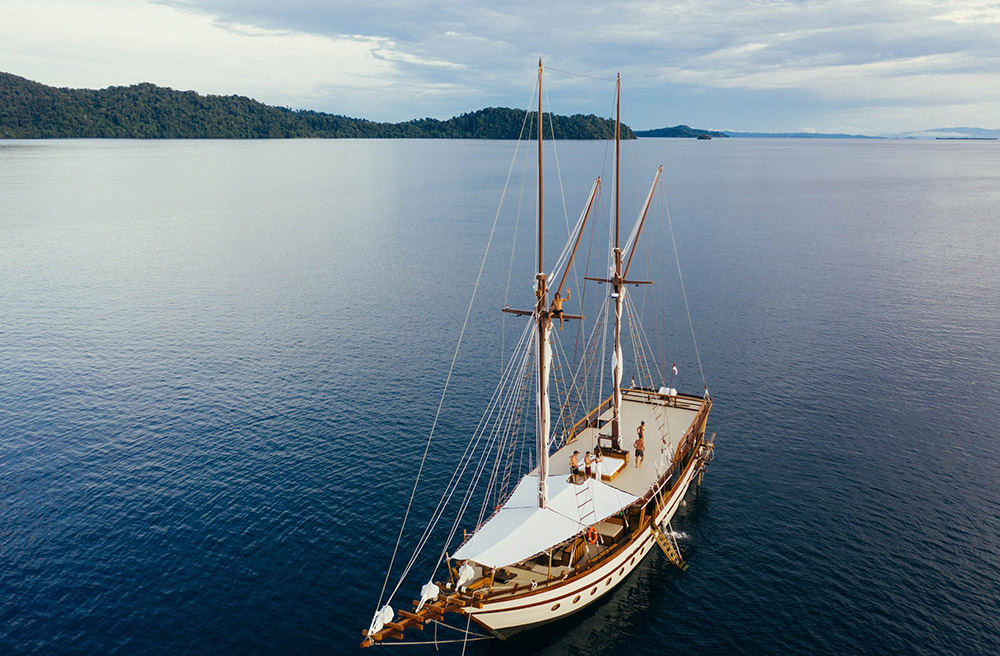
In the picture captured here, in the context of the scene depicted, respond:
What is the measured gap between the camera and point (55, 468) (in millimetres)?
66312

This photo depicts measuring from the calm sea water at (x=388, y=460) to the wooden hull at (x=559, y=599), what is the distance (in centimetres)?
152

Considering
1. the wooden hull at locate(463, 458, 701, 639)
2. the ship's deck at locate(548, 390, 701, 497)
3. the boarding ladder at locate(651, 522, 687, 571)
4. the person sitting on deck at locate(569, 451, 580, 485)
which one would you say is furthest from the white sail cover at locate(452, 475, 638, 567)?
the boarding ladder at locate(651, 522, 687, 571)

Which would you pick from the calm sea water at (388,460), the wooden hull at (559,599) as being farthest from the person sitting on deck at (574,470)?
the calm sea water at (388,460)

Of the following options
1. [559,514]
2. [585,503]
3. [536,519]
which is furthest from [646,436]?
[536,519]

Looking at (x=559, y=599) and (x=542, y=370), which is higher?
(x=542, y=370)

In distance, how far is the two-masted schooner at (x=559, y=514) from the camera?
42562 millimetres

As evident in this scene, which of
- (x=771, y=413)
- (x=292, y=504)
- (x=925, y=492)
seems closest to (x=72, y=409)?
(x=292, y=504)

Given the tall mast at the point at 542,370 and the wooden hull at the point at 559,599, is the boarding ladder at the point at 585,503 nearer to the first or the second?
the tall mast at the point at 542,370

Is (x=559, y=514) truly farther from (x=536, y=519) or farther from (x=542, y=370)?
(x=542, y=370)

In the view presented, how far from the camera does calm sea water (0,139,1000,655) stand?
46.5m

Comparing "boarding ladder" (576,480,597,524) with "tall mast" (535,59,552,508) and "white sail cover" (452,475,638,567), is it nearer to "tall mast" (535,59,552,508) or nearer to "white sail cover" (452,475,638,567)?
"white sail cover" (452,475,638,567)

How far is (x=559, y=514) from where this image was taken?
47719mm

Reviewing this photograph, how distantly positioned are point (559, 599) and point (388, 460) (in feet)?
93.5

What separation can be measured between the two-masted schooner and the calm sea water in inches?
116
